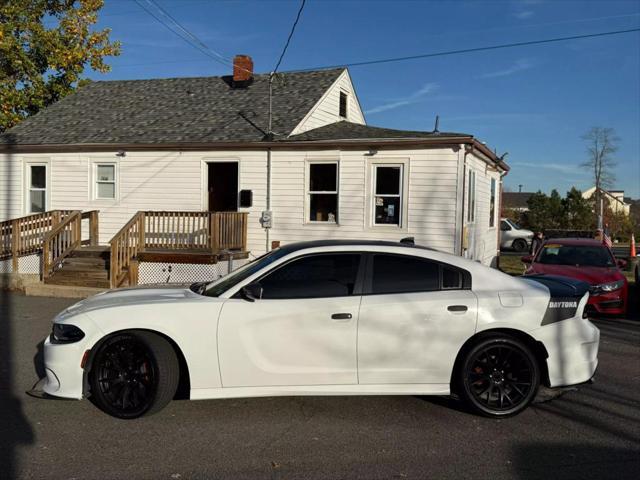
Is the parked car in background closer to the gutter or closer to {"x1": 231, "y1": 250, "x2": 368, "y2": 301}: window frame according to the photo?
the gutter

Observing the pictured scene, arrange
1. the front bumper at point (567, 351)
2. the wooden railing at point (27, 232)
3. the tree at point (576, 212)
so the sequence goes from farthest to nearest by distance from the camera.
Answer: the tree at point (576, 212) < the wooden railing at point (27, 232) < the front bumper at point (567, 351)

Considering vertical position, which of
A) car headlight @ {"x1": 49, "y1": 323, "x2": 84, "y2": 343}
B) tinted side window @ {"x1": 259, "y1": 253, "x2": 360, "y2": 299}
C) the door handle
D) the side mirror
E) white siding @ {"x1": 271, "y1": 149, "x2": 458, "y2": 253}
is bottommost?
car headlight @ {"x1": 49, "y1": 323, "x2": 84, "y2": 343}

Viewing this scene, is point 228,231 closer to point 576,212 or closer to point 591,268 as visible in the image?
point 591,268

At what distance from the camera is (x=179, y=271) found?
13375mm

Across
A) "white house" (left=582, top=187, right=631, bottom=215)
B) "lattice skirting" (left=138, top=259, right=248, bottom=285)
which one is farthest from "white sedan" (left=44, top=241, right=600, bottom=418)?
"white house" (left=582, top=187, right=631, bottom=215)

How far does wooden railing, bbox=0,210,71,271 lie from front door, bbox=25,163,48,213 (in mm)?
2487

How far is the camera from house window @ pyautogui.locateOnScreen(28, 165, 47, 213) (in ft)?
54.7

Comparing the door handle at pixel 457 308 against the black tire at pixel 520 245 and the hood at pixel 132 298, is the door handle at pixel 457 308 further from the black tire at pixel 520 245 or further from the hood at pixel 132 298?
the black tire at pixel 520 245

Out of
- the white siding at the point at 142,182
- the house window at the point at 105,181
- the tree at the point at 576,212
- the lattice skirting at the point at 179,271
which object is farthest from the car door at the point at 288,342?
the tree at the point at 576,212

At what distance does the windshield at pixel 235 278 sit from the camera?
17.5 ft

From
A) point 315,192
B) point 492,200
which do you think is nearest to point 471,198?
point 315,192

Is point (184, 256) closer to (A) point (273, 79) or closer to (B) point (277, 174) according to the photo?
(B) point (277, 174)

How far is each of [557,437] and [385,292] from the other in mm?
1827

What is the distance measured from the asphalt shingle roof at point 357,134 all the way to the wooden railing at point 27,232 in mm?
6160
